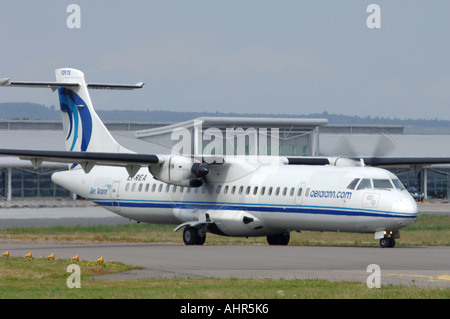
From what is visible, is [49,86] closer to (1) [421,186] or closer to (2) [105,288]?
(2) [105,288]

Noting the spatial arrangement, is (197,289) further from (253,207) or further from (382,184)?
(253,207)

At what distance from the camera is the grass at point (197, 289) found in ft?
47.9

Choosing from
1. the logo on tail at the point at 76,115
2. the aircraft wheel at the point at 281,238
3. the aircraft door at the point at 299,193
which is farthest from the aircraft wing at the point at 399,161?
the logo on tail at the point at 76,115

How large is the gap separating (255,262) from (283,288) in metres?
5.76

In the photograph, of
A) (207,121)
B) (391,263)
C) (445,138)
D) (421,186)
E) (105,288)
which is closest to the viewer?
(105,288)

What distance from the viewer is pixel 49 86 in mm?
32406

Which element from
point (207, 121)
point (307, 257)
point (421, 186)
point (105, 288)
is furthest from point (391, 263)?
point (421, 186)

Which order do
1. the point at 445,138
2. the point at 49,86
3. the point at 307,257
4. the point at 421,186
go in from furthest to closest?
the point at 445,138
the point at 421,186
the point at 49,86
the point at 307,257

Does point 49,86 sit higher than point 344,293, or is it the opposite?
point 49,86

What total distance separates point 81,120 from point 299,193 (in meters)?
10.7

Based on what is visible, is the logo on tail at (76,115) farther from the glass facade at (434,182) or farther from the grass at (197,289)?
the glass facade at (434,182)

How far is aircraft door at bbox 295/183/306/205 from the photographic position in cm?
2720

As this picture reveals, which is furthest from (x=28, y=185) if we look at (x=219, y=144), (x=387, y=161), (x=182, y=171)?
(x=387, y=161)

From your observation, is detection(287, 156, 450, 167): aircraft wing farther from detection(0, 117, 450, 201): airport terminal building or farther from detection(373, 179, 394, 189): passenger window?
detection(0, 117, 450, 201): airport terminal building
